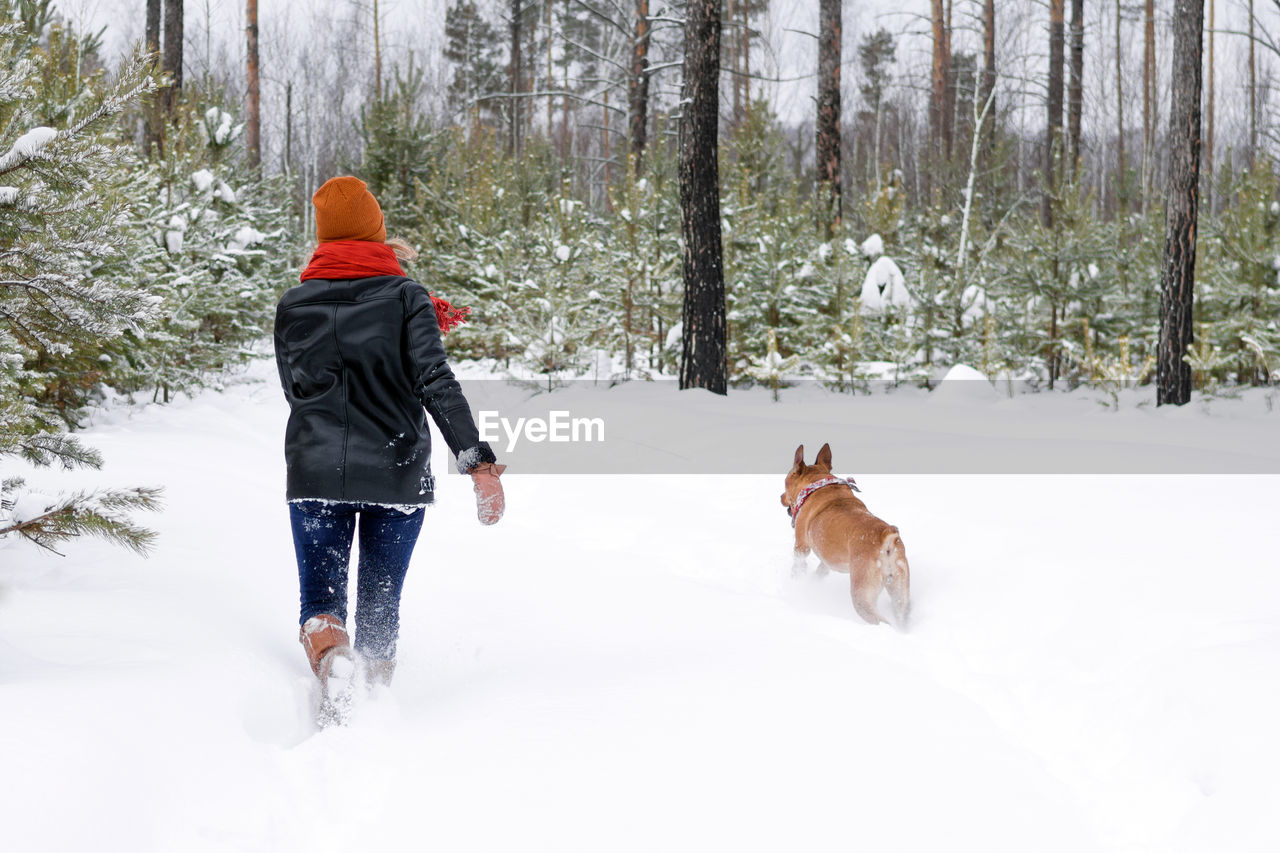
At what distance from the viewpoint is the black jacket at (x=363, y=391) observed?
2.77 metres

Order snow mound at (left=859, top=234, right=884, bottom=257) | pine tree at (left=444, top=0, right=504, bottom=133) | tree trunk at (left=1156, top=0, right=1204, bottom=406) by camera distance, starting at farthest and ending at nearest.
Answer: pine tree at (left=444, top=0, right=504, bottom=133) → snow mound at (left=859, top=234, right=884, bottom=257) → tree trunk at (left=1156, top=0, right=1204, bottom=406)

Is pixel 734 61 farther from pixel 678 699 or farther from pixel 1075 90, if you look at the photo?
pixel 678 699

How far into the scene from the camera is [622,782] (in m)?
2.38

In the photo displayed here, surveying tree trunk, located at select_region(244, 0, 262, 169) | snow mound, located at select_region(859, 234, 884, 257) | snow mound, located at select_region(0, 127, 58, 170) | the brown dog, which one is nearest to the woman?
snow mound, located at select_region(0, 127, 58, 170)

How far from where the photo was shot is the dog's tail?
3.68 meters

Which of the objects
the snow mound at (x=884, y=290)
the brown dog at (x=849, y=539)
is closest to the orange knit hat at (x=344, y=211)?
the brown dog at (x=849, y=539)

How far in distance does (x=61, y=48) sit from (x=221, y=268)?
3551mm

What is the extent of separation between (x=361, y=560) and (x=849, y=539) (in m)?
2.12

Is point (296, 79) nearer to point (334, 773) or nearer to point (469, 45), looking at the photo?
point (469, 45)

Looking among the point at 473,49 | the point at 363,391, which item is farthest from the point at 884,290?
the point at 473,49

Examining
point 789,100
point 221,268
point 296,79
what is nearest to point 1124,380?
point 221,268

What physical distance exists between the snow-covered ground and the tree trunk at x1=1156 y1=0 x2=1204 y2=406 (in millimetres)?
4746

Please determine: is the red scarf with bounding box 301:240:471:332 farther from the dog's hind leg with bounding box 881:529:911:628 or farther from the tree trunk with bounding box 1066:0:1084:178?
the tree trunk with bounding box 1066:0:1084:178

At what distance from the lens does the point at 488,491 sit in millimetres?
2744
